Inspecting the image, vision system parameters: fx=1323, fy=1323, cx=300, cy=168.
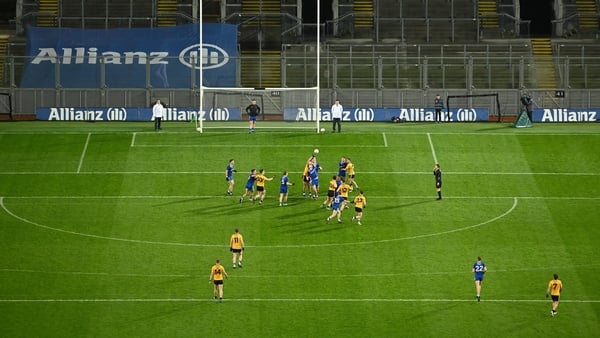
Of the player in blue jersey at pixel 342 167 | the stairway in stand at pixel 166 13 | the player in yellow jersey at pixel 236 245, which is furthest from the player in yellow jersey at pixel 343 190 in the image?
the stairway in stand at pixel 166 13

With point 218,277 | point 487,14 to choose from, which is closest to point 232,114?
point 487,14

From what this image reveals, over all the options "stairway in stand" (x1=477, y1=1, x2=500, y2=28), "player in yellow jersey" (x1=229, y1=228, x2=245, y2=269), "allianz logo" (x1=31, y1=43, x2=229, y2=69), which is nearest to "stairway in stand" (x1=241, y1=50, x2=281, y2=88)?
"allianz logo" (x1=31, y1=43, x2=229, y2=69)

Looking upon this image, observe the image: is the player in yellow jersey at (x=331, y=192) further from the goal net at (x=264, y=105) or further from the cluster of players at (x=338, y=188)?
the goal net at (x=264, y=105)

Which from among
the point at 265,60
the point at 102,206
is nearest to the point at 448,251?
the point at 102,206

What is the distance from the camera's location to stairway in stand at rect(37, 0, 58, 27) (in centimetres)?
9344

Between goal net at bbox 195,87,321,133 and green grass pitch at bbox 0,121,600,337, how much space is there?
8.13ft

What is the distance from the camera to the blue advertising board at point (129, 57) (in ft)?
273

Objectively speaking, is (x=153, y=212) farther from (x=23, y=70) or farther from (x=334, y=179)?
(x=23, y=70)

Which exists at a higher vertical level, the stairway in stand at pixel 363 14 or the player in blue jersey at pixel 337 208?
the stairway in stand at pixel 363 14

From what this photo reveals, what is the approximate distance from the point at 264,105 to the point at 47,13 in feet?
68.4

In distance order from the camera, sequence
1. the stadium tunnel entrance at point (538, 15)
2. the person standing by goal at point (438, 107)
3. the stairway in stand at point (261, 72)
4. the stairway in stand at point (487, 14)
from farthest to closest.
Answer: the stadium tunnel entrance at point (538, 15)
the stairway in stand at point (487, 14)
the stairway in stand at point (261, 72)
the person standing by goal at point (438, 107)

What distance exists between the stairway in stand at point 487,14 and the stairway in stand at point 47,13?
30287mm

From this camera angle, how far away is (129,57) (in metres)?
84.2

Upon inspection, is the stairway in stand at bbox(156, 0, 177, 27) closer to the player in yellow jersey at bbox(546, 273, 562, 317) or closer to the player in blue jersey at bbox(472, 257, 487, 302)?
the player in blue jersey at bbox(472, 257, 487, 302)
